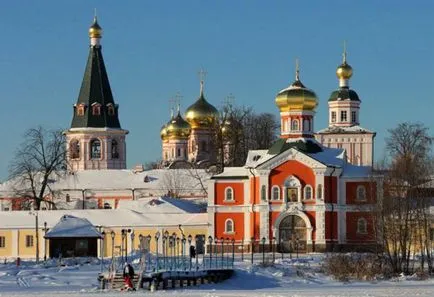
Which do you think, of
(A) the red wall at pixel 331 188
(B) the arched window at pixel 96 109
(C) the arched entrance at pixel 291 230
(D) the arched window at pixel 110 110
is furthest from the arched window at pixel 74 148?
(A) the red wall at pixel 331 188

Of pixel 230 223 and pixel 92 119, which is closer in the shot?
pixel 230 223

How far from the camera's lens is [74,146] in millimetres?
99188

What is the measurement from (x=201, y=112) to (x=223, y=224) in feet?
94.4

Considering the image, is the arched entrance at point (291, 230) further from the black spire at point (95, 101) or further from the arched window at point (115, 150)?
the arched window at point (115, 150)

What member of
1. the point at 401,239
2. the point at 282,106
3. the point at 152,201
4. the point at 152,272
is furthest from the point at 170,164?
the point at 152,272

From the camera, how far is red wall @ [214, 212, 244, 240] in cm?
6869

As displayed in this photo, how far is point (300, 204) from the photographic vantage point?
6750cm

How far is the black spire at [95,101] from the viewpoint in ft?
321

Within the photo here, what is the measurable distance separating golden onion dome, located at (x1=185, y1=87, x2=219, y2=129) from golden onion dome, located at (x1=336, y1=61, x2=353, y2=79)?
884 cm

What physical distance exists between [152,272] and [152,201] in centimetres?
3320

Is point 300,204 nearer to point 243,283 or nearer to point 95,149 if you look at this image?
point 243,283

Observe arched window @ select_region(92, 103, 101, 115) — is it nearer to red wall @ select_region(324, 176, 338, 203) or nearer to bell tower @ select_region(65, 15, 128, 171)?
bell tower @ select_region(65, 15, 128, 171)

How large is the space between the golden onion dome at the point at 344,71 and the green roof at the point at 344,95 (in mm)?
944

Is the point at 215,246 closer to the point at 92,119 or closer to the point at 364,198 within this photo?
the point at 364,198
